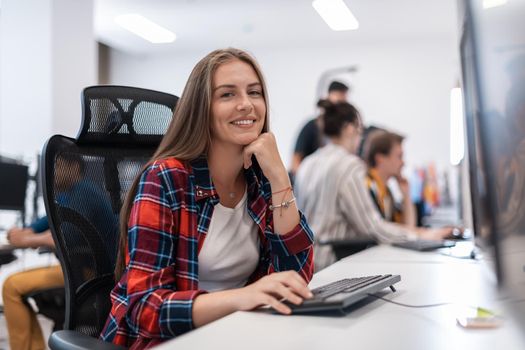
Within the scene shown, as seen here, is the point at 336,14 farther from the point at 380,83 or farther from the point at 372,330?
the point at 372,330

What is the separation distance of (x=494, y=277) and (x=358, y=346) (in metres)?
0.28

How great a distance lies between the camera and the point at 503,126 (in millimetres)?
651

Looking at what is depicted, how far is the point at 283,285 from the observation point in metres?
1.05

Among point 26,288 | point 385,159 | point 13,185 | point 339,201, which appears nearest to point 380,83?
point 385,159

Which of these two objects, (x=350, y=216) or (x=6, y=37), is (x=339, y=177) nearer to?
(x=350, y=216)

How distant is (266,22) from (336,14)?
85 centimetres

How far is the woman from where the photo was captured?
1.11 meters

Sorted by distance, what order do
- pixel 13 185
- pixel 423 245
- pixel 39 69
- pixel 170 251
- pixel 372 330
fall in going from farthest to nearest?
pixel 39 69 → pixel 13 185 → pixel 423 245 → pixel 170 251 → pixel 372 330

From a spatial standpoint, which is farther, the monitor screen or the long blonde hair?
the monitor screen

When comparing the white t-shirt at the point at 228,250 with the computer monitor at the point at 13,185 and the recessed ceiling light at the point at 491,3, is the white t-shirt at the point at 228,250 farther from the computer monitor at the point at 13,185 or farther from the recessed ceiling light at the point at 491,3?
the computer monitor at the point at 13,185

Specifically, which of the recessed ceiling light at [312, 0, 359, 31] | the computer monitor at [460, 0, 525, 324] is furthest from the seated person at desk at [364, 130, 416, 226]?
the computer monitor at [460, 0, 525, 324]

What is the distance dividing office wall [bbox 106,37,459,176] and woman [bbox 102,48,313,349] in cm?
530

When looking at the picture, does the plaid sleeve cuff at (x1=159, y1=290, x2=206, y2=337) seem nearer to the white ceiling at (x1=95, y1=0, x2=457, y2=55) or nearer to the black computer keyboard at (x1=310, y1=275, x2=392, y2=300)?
the black computer keyboard at (x1=310, y1=275, x2=392, y2=300)

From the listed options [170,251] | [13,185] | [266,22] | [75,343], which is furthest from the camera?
[266,22]
